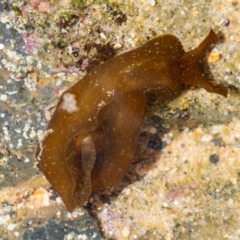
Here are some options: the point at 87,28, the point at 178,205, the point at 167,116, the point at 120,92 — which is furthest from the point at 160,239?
the point at 87,28

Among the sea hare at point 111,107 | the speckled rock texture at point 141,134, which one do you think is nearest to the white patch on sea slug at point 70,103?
the sea hare at point 111,107

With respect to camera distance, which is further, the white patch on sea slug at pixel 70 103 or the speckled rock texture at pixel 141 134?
the speckled rock texture at pixel 141 134

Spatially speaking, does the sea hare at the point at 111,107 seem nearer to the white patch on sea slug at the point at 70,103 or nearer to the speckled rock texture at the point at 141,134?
the white patch on sea slug at the point at 70,103

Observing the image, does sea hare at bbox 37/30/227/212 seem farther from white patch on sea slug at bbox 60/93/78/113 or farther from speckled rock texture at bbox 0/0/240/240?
speckled rock texture at bbox 0/0/240/240

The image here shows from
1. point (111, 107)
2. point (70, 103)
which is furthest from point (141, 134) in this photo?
point (70, 103)

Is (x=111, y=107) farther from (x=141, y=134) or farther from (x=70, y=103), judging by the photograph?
(x=141, y=134)

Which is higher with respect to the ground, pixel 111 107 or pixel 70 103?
pixel 70 103
